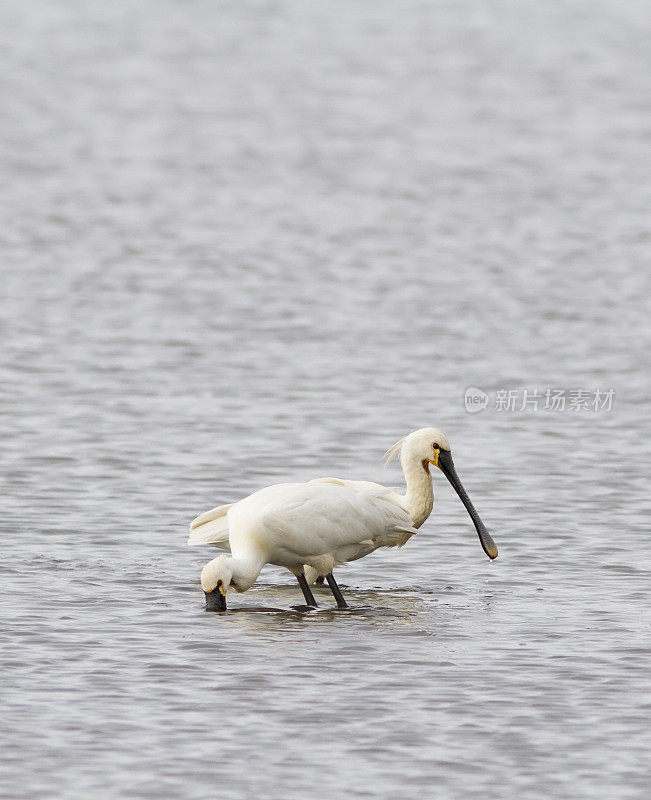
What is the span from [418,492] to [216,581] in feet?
7.55

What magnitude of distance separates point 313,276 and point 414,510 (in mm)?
16202

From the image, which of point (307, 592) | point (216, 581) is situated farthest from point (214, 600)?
point (307, 592)

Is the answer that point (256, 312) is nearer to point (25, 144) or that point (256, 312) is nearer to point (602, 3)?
point (25, 144)

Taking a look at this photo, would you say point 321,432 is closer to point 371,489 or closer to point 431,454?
point 431,454

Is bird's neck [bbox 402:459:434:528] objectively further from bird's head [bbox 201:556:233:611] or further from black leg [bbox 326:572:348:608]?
bird's head [bbox 201:556:233:611]

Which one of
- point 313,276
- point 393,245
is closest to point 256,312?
point 313,276

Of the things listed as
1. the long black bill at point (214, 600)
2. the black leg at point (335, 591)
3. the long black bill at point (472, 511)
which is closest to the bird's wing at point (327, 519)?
the black leg at point (335, 591)

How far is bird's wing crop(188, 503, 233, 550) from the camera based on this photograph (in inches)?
569

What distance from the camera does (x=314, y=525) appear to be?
1380 centimetres

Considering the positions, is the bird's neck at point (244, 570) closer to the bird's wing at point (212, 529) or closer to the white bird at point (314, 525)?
the white bird at point (314, 525)

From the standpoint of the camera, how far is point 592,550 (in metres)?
15.5

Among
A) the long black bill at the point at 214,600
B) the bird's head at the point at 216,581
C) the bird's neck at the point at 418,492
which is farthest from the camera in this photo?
the bird's neck at the point at 418,492

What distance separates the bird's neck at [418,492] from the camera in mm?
14883

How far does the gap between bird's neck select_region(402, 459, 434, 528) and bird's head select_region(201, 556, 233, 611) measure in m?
2.02
